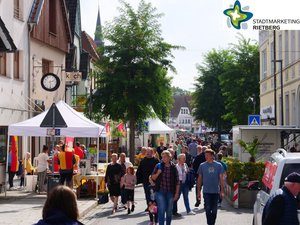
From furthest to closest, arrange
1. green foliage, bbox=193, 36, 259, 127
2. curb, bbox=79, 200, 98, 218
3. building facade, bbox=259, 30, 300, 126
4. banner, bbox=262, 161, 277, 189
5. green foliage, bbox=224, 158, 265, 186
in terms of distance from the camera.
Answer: green foliage, bbox=193, 36, 259, 127
building facade, bbox=259, 30, 300, 126
green foliage, bbox=224, 158, 265, 186
curb, bbox=79, 200, 98, 218
banner, bbox=262, 161, 277, 189

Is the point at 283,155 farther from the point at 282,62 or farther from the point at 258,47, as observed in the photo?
the point at 258,47

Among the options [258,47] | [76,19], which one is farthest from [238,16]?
[258,47]

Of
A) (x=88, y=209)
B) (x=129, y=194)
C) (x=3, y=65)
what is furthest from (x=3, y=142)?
(x=129, y=194)

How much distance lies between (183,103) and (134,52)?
440ft

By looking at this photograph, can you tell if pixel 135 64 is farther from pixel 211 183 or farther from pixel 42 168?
pixel 211 183

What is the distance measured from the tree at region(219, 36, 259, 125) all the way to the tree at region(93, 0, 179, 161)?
20.3m

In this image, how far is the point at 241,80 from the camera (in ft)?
166

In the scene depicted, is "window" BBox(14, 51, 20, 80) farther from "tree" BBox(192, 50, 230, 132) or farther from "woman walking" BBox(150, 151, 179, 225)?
"tree" BBox(192, 50, 230, 132)

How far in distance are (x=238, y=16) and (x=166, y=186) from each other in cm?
682

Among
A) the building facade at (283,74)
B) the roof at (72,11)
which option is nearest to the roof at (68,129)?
the building facade at (283,74)

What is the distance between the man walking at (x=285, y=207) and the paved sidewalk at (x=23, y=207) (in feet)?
26.9

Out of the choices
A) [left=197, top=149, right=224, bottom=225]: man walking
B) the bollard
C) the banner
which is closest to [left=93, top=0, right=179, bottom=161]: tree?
the bollard

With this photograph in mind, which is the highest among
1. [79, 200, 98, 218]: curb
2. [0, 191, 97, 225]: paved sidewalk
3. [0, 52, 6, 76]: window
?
[0, 52, 6, 76]: window

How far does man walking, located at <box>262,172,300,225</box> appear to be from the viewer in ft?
21.8
